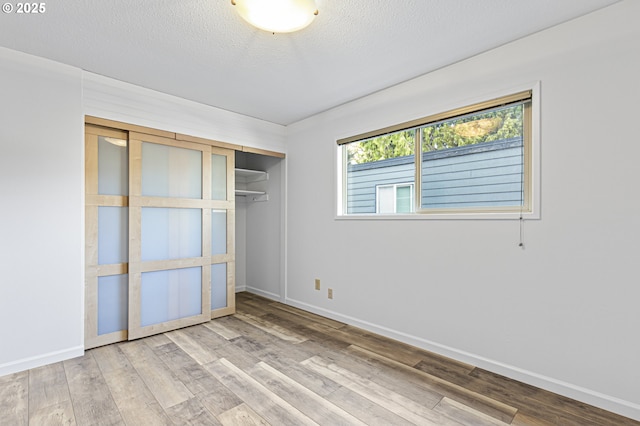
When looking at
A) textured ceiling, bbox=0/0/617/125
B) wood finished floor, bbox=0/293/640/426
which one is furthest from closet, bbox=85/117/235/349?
textured ceiling, bbox=0/0/617/125

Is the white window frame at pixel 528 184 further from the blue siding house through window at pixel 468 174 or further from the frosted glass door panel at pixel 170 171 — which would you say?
the frosted glass door panel at pixel 170 171

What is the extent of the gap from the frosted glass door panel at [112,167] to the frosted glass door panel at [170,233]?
0.31 meters

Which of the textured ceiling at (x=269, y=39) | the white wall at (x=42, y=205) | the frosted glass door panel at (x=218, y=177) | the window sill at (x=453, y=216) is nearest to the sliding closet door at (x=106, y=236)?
the white wall at (x=42, y=205)

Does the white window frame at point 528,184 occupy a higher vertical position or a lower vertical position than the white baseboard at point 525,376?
higher

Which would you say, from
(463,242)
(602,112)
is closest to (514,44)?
(602,112)

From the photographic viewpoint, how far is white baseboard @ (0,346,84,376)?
2357 millimetres

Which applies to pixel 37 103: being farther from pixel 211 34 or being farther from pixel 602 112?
pixel 602 112

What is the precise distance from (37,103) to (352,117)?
281cm

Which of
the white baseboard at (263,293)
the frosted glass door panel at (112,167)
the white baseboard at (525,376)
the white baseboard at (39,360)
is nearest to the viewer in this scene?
the white baseboard at (525,376)

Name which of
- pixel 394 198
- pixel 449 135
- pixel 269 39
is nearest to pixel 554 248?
pixel 449 135

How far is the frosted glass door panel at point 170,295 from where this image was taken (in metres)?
3.16

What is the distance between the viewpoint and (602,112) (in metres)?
1.96

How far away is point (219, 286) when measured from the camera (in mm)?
3768

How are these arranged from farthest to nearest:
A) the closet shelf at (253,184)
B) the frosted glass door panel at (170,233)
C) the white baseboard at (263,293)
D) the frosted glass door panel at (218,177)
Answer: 1. the closet shelf at (253,184)
2. the white baseboard at (263,293)
3. the frosted glass door panel at (218,177)
4. the frosted glass door panel at (170,233)
